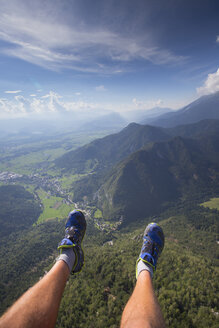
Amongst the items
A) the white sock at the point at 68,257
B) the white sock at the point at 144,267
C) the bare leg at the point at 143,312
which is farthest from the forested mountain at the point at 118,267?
the bare leg at the point at 143,312

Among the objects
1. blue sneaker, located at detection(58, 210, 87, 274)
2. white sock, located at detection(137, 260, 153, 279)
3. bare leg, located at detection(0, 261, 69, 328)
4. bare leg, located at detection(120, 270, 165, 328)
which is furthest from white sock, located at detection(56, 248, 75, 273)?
white sock, located at detection(137, 260, 153, 279)

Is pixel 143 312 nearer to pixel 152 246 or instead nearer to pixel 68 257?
pixel 68 257

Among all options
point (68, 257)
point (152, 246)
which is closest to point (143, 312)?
point (68, 257)

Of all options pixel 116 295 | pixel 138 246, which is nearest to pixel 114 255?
pixel 138 246

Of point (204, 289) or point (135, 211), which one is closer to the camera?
point (204, 289)

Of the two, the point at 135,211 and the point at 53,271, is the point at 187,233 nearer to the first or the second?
the point at 135,211
